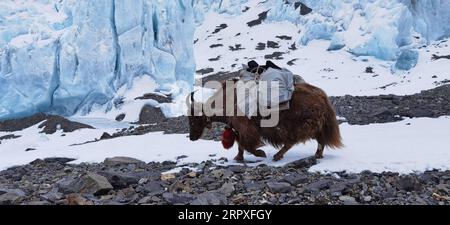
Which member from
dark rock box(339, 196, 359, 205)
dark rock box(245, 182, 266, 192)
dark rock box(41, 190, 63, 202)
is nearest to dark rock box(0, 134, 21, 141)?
dark rock box(41, 190, 63, 202)

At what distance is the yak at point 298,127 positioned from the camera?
16.6 ft

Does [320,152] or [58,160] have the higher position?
[320,152]

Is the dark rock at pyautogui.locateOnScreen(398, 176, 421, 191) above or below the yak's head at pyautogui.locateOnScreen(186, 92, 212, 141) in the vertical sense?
below

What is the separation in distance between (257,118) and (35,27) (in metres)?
20.8

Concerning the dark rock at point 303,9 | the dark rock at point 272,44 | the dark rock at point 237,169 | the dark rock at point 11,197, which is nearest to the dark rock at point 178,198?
the dark rock at point 237,169

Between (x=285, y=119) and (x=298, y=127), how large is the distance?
0.18m

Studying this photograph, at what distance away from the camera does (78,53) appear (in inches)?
893

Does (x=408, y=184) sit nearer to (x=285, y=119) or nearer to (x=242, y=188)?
(x=242, y=188)

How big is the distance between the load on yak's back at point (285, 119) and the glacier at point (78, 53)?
1854 cm

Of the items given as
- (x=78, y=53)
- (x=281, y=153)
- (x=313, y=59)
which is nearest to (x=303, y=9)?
(x=313, y=59)

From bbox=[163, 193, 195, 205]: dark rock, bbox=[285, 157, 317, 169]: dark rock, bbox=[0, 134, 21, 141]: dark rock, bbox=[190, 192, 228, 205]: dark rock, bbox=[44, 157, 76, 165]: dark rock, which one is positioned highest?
bbox=[190, 192, 228, 205]: dark rock

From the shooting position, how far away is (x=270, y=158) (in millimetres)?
5414

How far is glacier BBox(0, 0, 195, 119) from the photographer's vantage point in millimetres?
21781

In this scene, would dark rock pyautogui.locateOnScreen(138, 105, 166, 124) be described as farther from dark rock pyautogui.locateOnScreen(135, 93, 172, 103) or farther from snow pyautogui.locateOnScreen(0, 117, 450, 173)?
snow pyautogui.locateOnScreen(0, 117, 450, 173)
